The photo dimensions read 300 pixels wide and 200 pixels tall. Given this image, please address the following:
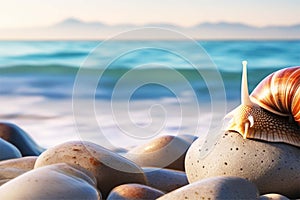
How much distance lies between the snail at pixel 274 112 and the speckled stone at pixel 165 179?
0.55 metres

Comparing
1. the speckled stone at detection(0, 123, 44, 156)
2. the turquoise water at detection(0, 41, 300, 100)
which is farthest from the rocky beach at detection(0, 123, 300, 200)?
the turquoise water at detection(0, 41, 300, 100)

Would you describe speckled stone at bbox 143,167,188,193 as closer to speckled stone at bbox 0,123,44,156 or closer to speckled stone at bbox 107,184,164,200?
speckled stone at bbox 107,184,164,200

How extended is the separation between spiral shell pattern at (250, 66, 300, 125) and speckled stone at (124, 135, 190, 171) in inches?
40.3

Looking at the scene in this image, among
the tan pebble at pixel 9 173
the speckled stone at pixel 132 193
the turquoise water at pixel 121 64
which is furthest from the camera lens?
the turquoise water at pixel 121 64

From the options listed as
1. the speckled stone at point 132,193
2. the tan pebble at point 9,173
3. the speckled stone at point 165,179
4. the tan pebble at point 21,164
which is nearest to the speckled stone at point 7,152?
the tan pebble at point 21,164

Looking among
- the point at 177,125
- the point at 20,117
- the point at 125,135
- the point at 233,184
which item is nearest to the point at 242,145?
the point at 233,184

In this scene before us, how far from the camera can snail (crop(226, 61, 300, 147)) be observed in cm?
266

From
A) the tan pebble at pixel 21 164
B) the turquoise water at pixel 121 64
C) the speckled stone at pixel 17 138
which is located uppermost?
the tan pebble at pixel 21 164

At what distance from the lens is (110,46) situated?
13.3 feet

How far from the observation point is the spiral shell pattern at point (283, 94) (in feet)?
8.77

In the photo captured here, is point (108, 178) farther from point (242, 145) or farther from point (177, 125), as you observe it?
point (177, 125)

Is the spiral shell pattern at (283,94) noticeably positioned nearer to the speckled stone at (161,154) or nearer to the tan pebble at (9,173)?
the speckled stone at (161,154)

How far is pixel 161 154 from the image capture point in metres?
3.69

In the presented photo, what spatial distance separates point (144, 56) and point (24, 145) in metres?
10.4
